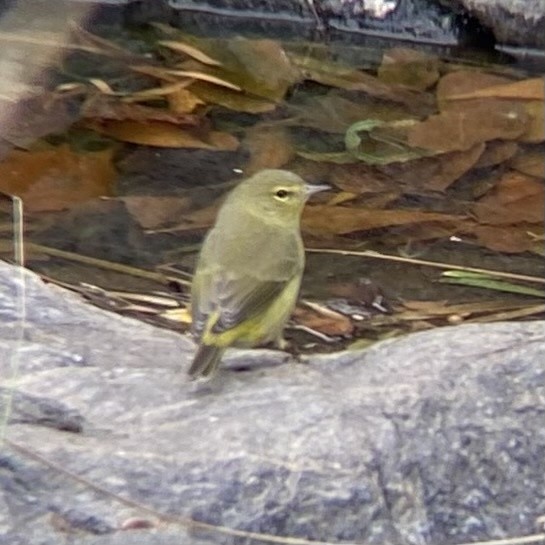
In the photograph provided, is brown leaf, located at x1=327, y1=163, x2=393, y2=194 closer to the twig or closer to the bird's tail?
the twig

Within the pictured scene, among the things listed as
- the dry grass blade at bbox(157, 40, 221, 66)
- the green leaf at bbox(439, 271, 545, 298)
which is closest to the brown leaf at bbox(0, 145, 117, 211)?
the dry grass blade at bbox(157, 40, 221, 66)

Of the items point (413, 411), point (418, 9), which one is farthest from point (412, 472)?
point (418, 9)

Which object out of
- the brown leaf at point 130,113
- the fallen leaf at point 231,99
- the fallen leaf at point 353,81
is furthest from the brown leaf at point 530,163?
the brown leaf at point 130,113

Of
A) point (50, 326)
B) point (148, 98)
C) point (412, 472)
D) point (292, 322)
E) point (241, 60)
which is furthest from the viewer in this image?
point (241, 60)

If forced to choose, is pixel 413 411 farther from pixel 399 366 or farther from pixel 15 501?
pixel 15 501

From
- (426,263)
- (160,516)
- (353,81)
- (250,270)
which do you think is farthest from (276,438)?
(353,81)

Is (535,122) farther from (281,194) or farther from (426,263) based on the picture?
(281,194)

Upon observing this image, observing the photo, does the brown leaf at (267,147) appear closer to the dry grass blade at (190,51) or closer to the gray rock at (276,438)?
the dry grass blade at (190,51)
